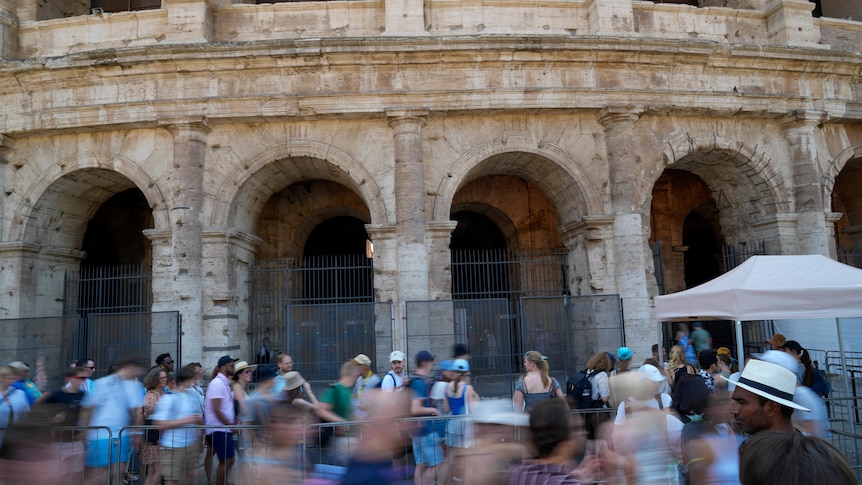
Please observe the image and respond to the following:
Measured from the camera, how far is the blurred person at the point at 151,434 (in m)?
5.37

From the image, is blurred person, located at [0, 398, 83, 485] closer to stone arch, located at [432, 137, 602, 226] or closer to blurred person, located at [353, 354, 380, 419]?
blurred person, located at [353, 354, 380, 419]

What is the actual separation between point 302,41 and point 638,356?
785 cm

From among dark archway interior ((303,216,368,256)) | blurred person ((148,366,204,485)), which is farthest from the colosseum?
blurred person ((148,366,204,485))

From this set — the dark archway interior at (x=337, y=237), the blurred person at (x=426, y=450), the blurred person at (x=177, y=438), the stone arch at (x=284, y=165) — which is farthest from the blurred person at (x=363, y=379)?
the dark archway interior at (x=337, y=237)

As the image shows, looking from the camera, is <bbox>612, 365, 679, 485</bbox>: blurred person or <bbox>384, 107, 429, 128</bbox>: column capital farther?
<bbox>384, 107, 429, 128</bbox>: column capital

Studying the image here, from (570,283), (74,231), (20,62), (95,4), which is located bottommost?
(570,283)

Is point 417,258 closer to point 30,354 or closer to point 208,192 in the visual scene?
point 208,192

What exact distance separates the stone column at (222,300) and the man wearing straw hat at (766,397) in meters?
9.12

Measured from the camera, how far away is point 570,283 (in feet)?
39.1

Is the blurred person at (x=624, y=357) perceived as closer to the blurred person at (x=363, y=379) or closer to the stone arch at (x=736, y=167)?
the blurred person at (x=363, y=379)

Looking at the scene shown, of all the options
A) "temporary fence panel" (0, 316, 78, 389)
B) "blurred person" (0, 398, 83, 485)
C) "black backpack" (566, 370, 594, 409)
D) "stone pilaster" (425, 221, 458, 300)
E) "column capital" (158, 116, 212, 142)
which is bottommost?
"black backpack" (566, 370, 594, 409)

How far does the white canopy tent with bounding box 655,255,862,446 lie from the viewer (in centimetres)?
632

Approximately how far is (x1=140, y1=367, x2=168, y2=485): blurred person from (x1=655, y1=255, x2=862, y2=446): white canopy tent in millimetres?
5646

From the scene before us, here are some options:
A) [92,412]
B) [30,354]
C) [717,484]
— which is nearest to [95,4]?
[30,354]
